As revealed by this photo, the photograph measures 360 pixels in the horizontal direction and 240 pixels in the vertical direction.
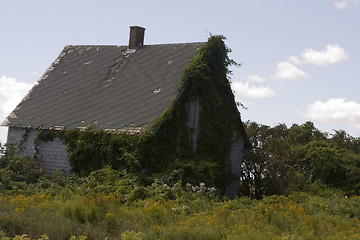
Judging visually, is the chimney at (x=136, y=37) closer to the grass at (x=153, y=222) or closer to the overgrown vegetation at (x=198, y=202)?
the overgrown vegetation at (x=198, y=202)

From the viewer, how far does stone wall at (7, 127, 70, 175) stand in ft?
72.1

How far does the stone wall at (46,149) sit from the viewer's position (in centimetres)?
2198

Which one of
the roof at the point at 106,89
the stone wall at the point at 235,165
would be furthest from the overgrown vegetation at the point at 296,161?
the roof at the point at 106,89

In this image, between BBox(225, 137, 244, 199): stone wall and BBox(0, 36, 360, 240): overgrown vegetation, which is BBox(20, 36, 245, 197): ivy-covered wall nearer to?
BBox(0, 36, 360, 240): overgrown vegetation

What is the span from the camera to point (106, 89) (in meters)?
24.1

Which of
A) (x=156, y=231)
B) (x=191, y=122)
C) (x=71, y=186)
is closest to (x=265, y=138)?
(x=191, y=122)

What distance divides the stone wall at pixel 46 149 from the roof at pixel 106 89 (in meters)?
0.41

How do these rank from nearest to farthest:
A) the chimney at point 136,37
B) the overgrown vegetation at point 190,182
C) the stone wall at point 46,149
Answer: the overgrown vegetation at point 190,182 < the stone wall at point 46,149 < the chimney at point 136,37

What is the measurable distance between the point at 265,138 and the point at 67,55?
480 inches

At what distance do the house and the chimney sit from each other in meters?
0.05

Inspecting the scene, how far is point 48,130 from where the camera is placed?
22609mm

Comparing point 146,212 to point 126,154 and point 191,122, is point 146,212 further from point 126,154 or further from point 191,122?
point 191,122

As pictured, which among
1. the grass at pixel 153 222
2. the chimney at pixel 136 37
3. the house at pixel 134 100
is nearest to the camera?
the grass at pixel 153 222

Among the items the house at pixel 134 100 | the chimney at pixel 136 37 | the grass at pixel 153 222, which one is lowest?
the grass at pixel 153 222
